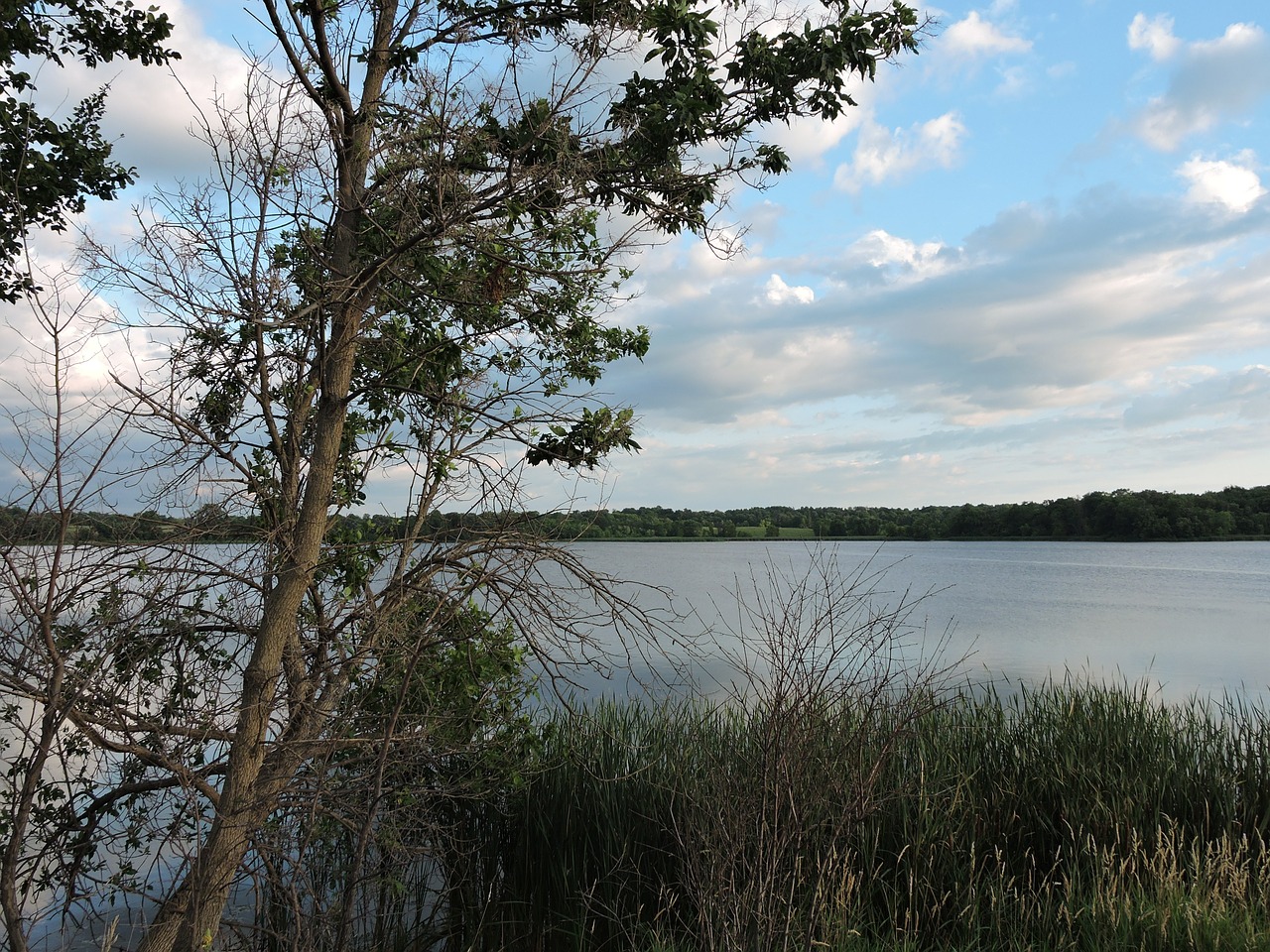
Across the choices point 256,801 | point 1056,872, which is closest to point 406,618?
point 256,801

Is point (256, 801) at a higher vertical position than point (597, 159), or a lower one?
lower

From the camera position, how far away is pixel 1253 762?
701 centimetres

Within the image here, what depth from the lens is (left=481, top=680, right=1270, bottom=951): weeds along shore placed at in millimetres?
4602

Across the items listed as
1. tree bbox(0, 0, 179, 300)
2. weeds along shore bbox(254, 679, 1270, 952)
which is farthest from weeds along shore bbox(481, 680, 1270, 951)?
tree bbox(0, 0, 179, 300)

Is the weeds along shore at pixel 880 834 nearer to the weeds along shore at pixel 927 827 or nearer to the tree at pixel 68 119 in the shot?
the weeds along shore at pixel 927 827

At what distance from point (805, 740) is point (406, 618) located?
2.40 meters

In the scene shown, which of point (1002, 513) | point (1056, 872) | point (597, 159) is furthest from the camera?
point (1002, 513)

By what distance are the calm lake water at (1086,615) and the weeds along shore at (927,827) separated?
1081 millimetres

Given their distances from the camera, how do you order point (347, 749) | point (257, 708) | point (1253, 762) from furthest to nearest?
point (1253, 762) → point (347, 749) → point (257, 708)

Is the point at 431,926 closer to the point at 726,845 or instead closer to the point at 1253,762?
the point at 726,845

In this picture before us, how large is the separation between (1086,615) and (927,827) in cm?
2214

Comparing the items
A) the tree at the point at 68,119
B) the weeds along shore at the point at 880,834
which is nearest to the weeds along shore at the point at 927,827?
the weeds along shore at the point at 880,834

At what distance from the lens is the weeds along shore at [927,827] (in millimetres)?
4602

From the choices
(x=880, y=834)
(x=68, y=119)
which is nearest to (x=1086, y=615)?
(x=880, y=834)
